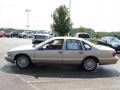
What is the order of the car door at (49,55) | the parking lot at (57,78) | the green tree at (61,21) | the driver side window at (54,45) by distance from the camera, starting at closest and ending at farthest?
1. the parking lot at (57,78)
2. the car door at (49,55)
3. the driver side window at (54,45)
4. the green tree at (61,21)

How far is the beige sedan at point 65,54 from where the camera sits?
12.3 m

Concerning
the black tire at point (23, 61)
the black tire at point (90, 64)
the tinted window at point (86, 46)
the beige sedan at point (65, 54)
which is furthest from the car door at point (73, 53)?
the black tire at point (23, 61)

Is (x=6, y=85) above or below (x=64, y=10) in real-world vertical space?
below

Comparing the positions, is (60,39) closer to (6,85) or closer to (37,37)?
(6,85)

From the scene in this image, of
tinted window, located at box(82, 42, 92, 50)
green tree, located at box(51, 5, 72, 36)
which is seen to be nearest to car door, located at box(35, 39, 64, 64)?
tinted window, located at box(82, 42, 92, 50)

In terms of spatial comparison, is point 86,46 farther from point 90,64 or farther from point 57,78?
point 57,78

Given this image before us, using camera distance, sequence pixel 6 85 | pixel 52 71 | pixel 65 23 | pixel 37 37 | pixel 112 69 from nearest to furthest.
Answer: pixel 6 85 → pixel 52 71 → pixel 112 69 → pixel 37 37 → pixel 65 23

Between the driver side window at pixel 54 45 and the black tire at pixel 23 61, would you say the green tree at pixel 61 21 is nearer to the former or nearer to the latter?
the driver side window at pixel 54 45

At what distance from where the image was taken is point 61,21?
36031 mm

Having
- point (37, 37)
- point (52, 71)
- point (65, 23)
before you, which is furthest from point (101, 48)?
Answer: point (65, 23)

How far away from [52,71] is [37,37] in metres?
18.4

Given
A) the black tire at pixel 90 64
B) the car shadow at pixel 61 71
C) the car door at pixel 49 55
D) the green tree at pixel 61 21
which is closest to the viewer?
the car shadow at pixel 61 71

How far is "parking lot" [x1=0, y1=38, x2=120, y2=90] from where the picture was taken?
9.10 metres

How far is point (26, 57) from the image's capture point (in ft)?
40.8
